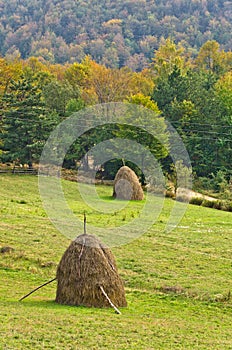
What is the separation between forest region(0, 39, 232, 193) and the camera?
162 feet

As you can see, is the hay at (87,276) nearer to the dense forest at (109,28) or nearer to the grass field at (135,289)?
the grass field at (135,289)

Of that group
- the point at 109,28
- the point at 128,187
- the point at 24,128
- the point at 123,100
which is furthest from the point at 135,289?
the point at 109,28

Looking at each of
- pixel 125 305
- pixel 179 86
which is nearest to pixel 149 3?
pixel 179 86

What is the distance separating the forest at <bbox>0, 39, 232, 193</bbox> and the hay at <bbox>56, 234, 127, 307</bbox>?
33.8 metres

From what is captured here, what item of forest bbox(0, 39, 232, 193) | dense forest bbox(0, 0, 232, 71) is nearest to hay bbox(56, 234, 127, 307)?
forest bbox(0, 39, 232, 193)

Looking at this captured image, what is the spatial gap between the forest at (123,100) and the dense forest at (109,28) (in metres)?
46.6

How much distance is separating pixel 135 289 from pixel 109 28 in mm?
138457

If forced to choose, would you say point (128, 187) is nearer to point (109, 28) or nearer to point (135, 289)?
point (135, 289)

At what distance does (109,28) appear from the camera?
151 meters

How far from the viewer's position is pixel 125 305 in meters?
15.2

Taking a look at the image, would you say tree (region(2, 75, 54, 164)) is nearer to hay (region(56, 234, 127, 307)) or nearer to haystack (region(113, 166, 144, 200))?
haystack (region(113, 166, 144, 200))

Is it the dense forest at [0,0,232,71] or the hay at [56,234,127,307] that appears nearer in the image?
the hay at [56,234,127,307]

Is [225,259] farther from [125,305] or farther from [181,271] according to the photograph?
[125,305]

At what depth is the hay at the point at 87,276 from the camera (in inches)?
572
